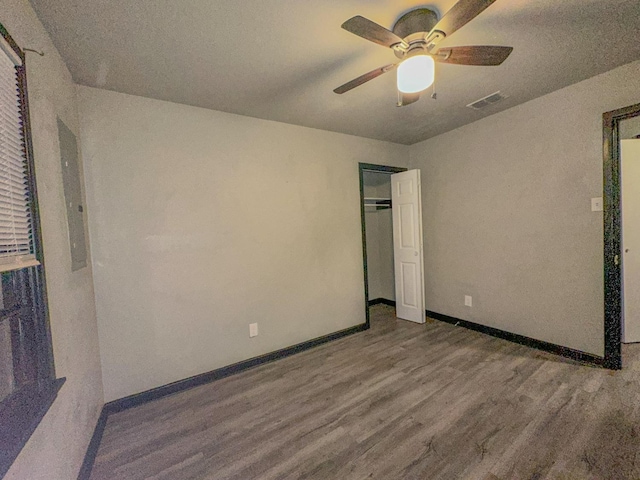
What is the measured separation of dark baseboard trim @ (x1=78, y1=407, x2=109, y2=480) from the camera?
1416mm

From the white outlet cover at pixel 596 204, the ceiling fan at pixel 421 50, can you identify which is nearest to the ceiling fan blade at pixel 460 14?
the ceiling fan at pixel 421 50

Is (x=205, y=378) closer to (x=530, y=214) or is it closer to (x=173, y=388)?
(x=173, y=388)

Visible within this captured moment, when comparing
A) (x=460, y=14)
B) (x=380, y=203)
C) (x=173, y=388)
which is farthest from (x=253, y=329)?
(x=380, y=203)

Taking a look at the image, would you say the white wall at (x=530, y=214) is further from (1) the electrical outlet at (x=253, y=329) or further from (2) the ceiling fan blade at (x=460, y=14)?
(1) the electrical outlet at (x=253, y=329)

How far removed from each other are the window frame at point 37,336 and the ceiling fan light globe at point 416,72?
1.74 m

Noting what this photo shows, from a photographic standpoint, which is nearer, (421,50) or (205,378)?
(421,50)

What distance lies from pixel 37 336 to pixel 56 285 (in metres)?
0.31

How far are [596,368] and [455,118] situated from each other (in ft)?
8.96

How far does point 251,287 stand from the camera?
257 centimetres

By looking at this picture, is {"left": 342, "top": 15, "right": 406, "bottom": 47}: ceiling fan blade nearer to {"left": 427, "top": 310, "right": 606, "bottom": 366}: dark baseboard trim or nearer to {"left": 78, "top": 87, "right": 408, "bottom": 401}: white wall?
{"left": 78, "top": 87, "right": 408, "bottom": 401}: white wall

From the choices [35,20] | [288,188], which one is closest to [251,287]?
[288,188]

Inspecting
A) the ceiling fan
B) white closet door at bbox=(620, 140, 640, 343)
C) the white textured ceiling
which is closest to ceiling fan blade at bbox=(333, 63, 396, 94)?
the ceiling fan

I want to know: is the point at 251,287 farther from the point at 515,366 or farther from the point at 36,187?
the point at 515,366

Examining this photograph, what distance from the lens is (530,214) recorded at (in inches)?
104
